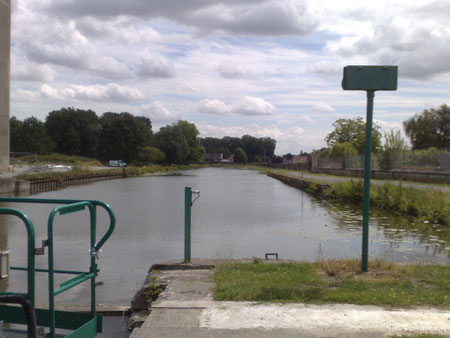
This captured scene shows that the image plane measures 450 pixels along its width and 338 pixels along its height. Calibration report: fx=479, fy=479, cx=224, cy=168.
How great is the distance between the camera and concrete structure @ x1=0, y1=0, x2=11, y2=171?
115 ft

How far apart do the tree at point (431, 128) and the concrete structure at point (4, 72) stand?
55110mm

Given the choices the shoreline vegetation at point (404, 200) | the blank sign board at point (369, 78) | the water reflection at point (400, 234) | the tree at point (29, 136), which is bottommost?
the water reflection at point (400, 234)

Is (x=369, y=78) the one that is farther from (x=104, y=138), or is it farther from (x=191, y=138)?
(x=191, y=138)

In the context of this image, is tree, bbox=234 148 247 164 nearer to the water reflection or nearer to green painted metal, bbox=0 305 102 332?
the water reflection

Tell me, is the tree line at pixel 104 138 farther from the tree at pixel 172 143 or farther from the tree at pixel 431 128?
the tree at pixel 431 128

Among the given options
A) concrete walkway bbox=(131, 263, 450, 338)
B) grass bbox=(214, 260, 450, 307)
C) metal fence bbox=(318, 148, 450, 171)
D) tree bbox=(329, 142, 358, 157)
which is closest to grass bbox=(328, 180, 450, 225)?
metal fence bbox=(318, 148, 450, 171)

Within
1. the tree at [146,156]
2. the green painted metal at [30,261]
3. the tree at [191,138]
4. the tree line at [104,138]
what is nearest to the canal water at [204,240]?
the green painted metal at [30,261]

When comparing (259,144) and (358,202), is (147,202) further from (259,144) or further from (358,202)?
(259,144)

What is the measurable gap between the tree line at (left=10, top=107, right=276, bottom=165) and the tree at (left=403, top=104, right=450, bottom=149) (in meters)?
45.2

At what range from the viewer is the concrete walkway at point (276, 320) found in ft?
14.6

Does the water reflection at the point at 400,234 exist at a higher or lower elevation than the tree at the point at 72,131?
lower

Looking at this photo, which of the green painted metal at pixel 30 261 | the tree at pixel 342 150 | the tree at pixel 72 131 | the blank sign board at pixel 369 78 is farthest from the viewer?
the tree at pixel 72 131

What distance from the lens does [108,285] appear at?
334 inches

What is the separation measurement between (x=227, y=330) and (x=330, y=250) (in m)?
8.02
